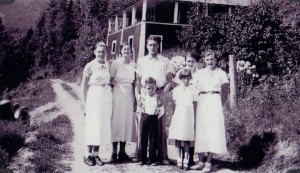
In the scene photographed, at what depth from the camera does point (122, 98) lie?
571 centimetres

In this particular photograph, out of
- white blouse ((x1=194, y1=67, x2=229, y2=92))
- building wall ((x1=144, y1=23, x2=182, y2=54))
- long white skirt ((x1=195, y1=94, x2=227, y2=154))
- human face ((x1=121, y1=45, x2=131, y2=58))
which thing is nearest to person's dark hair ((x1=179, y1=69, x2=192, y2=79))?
white blouse ((x1=194, y1=67, x2=229, y2=92))

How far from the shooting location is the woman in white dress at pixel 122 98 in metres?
5.66

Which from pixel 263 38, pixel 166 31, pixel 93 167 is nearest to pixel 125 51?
pixel 93 167

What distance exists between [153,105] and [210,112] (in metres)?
0.88

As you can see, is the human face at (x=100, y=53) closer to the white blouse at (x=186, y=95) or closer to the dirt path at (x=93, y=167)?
the white blouse at (x=186, y=95)

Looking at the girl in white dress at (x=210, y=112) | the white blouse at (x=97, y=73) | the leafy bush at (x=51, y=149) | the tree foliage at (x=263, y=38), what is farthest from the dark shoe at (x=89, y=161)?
the tree foliage at (x=263, y=38)

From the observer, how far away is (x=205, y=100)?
5.54m

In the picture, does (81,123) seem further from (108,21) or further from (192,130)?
(108,21)

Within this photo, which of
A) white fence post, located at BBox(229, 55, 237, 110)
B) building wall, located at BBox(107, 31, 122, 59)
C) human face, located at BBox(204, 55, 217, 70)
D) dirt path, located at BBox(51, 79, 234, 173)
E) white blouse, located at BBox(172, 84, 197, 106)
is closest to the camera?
dirt path, located at BBox(51, 79, 234, 173)

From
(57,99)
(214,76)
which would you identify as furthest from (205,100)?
(57,99)

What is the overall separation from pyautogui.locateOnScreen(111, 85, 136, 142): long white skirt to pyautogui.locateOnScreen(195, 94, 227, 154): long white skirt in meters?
1.13

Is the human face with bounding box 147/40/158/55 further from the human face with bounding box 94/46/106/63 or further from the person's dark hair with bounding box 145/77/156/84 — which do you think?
the human face with bounding box 94/46/106/63

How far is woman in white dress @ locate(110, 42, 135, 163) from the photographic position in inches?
223

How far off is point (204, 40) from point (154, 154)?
10712 mm
